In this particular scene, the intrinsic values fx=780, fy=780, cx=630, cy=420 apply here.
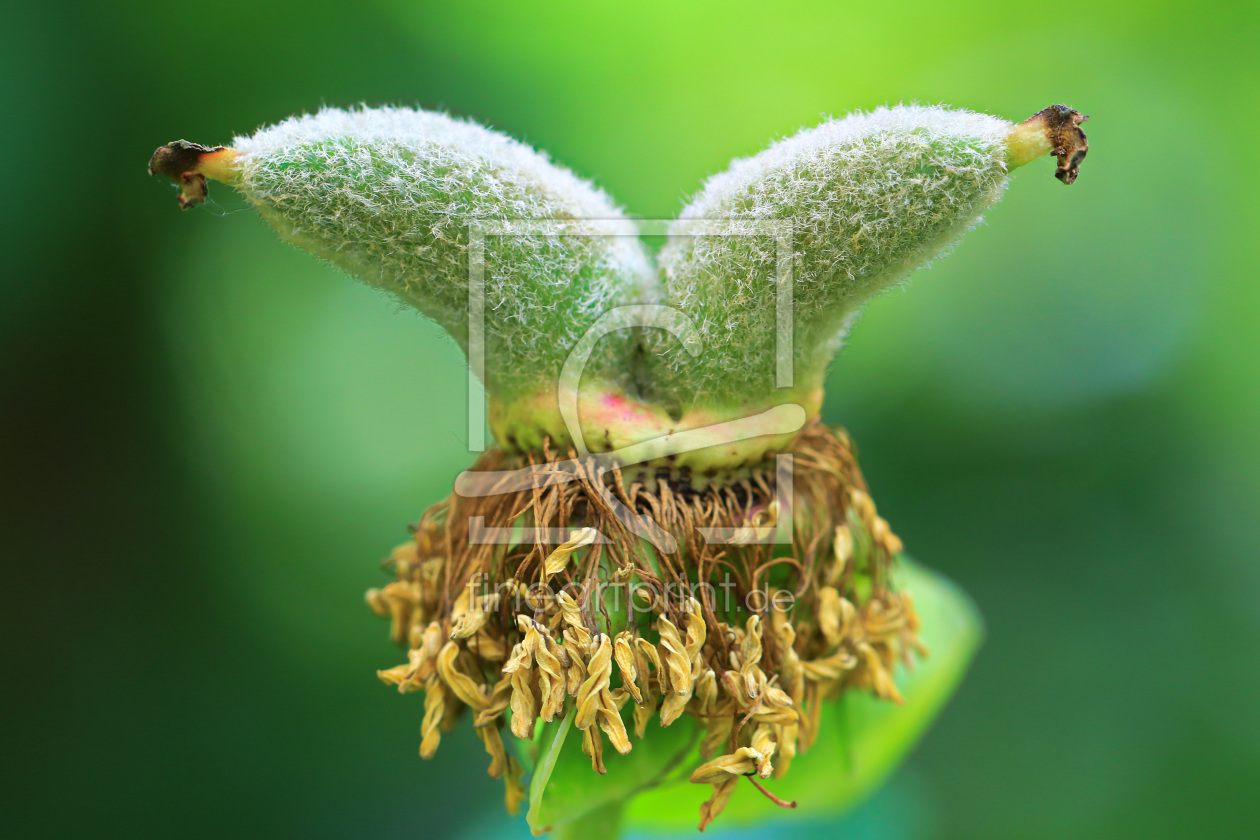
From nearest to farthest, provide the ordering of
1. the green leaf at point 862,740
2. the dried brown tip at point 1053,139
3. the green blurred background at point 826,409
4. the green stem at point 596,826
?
the dried brown tip at point 1053,139 → the green stem at point 596,826 → the green leaf at point 862,740 → the green blurred background at point 826,409

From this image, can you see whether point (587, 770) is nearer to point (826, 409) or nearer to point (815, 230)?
point (815, 230)

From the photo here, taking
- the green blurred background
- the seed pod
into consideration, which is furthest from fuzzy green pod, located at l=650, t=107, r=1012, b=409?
the green blurred background

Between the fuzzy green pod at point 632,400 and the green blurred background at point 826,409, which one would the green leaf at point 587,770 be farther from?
the green blurred background at point 826,409

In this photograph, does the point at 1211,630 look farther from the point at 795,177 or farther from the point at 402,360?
the point at 402,360

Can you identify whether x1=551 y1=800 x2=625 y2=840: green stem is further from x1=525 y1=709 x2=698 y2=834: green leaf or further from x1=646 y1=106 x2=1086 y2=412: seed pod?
x1=646 y1=106 x2=1086 y2=412: seed pod

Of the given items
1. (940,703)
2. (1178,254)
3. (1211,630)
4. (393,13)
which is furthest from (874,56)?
(1211,630)

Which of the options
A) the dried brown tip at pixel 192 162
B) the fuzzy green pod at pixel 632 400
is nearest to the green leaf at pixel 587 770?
the fuzzy green pod at pixel 632 400
